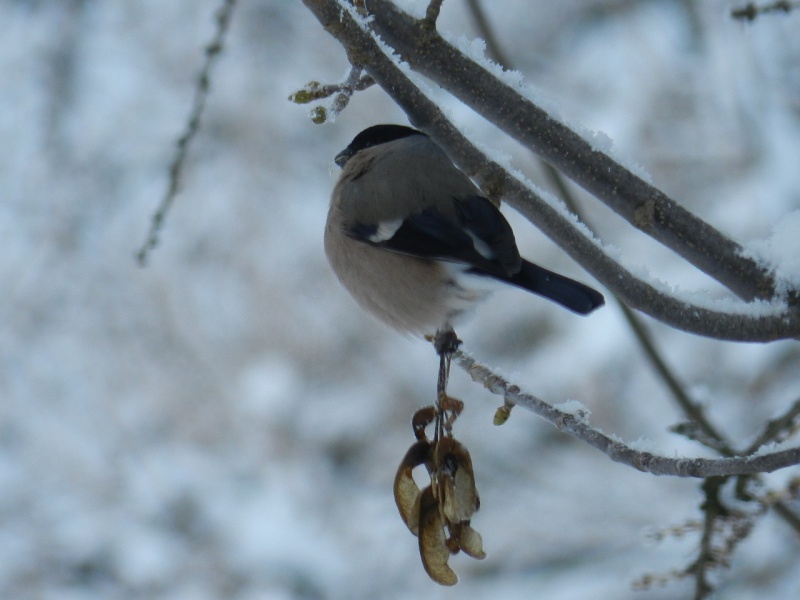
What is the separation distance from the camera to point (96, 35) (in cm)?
437

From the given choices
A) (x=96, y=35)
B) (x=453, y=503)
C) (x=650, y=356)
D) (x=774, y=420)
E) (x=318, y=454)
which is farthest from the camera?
(x=318, y=454)

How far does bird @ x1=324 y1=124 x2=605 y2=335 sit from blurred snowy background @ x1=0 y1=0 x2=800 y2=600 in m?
2.48

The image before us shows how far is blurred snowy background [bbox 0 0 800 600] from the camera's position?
14.1 ft

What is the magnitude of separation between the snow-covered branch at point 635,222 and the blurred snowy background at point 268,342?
3057mm

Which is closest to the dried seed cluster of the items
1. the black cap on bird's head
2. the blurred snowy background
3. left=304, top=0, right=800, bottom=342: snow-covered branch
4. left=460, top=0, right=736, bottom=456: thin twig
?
left=304, top=0, right=800, bottom=342: snow-covered branch

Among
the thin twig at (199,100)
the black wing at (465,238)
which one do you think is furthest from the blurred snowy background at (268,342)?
the thin twig at (199,100)

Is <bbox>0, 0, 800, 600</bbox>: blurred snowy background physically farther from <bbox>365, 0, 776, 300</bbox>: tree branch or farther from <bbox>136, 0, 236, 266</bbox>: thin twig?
<bbox>365, 0, 776, 300</bbox>: tree branch

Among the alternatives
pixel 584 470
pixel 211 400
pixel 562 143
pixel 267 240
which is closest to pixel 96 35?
pixel 267 240

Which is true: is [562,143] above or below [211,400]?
below

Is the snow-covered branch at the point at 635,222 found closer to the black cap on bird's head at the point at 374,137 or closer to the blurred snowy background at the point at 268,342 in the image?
the black cap on bird's head at the point at 374,137

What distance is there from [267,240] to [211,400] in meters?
0.94

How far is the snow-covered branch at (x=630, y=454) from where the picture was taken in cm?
88

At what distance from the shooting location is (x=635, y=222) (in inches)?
48.6

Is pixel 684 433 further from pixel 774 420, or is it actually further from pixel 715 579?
pixel 715 579
